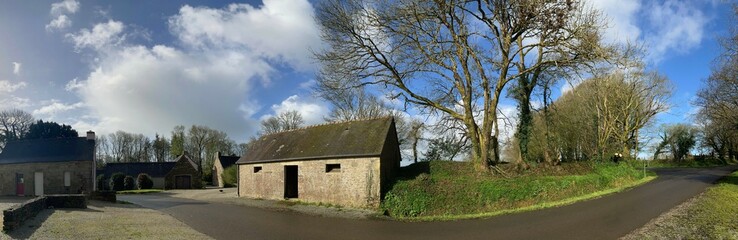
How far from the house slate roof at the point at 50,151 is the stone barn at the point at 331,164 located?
1449 cm

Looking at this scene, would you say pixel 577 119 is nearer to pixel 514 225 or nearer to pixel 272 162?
pixel 272 162

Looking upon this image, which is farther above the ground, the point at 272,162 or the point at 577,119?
the point at 577,119

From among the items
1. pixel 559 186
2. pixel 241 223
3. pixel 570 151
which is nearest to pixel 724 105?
pixel 570 151

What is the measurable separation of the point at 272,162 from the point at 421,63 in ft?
37.5

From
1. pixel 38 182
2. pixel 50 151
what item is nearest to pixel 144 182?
pixel 50 151

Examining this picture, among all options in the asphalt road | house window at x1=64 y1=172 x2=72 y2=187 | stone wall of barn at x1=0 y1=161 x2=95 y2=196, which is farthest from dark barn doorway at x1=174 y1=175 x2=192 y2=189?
the asphalt road

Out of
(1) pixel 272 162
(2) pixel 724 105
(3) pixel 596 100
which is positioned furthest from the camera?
(3) pixel 596 100

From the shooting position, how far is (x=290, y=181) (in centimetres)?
2522

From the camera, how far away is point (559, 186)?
54.5 ft

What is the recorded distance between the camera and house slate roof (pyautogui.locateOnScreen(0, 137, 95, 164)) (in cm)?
3187

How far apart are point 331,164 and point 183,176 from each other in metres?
35.2

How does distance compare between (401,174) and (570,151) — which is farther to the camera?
(570,151)

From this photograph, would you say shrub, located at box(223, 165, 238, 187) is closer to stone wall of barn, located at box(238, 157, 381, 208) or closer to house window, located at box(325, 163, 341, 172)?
stone wall of barn, located at box(238, 157, 381, 208)

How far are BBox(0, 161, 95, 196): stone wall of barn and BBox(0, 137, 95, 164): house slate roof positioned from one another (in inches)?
14.9
